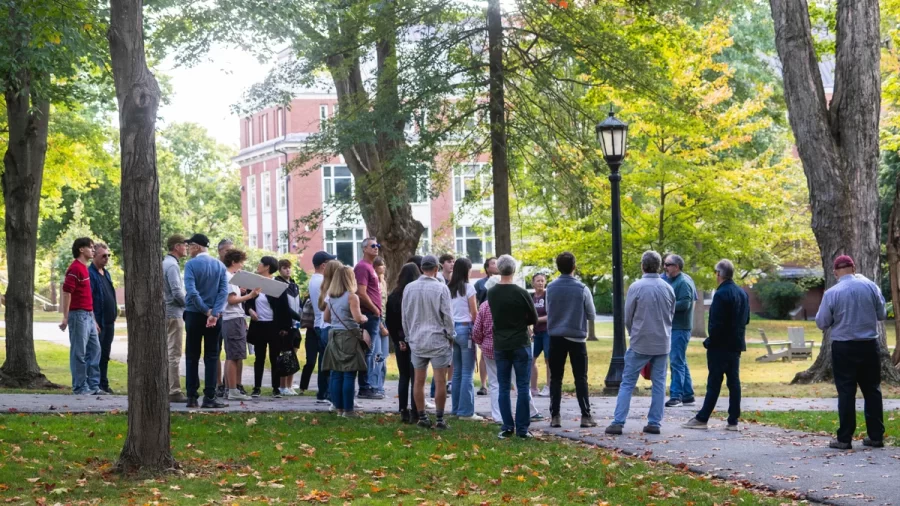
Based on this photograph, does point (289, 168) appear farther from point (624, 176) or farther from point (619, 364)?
point (624, 176)

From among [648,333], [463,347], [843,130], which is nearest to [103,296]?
[463,347]

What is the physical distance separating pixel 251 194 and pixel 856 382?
69253 mm

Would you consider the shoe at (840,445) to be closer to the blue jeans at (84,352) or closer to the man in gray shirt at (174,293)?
the man in gray shirt at (174,293)

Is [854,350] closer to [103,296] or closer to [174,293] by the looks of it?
[174,293]

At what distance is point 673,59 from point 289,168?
14.0 m

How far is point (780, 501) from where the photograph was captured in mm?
8516

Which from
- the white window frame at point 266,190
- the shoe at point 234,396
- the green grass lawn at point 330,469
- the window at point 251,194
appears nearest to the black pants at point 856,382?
the green grass lawn at point 330,469

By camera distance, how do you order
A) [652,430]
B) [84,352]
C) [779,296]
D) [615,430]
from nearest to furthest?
[615,430] < [652,430] < [84,352] < [779,296]

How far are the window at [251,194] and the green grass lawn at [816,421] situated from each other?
65620mm

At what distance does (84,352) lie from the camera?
15422 millimetres

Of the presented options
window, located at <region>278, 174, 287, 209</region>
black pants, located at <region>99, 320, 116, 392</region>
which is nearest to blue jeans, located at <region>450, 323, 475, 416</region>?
black pants, located at <region>99, 320, 116, 392</region>

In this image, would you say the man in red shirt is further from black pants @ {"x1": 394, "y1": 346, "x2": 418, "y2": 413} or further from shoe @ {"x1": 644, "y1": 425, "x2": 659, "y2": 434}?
shoe @ {"x1": 644, "y1": 425, "x2": 659, "y2": 434}

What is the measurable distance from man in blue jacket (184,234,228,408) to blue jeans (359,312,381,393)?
1.69 metres

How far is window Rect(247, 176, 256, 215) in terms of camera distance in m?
77.8
